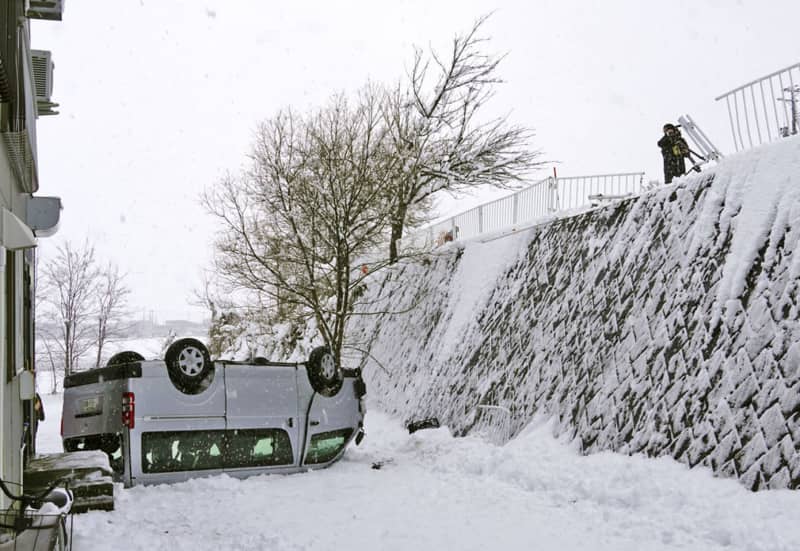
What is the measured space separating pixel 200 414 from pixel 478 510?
4.23 m

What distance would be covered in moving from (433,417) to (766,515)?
8971 mm

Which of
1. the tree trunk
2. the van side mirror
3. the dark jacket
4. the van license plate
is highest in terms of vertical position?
the dark jacket

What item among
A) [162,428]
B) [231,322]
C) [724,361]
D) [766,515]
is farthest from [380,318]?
[766,515]

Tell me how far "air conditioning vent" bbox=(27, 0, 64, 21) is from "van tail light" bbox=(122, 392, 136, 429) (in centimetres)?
523

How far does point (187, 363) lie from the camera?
9.70 metres

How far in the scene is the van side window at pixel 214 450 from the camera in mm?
9352

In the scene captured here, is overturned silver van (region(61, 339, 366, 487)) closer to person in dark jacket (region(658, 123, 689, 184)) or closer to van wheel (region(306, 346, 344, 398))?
van wheel (region(306, 346, 344, 398))

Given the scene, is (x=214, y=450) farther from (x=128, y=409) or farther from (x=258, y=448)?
(x=128, y=409)

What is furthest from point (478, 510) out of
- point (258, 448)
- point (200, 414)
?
point (200, 414)

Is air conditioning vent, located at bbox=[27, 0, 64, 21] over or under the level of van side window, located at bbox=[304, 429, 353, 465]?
over

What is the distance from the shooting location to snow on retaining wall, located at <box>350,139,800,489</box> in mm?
7750

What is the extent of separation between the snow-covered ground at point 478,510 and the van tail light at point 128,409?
2.76 feet

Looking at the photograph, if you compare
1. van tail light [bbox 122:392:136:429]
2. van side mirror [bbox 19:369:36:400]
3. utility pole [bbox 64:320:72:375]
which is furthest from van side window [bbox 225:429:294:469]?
utility pole [bbox 64:320:72:375]

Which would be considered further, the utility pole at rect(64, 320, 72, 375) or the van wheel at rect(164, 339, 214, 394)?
the utility pole at rect(64, 320, 72, 375)
